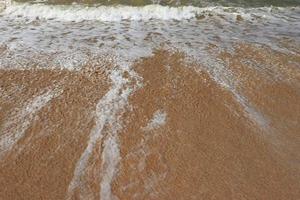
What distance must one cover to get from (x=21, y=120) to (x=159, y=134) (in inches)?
85.3

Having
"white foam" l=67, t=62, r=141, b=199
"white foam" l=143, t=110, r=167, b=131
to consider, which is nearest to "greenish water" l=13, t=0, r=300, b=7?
"white foam" l=67, t=62, r=141, b=199

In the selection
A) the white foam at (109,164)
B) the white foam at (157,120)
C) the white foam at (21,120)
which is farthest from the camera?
the white foam at (157,120)

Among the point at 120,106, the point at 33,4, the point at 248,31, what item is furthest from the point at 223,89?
the point at 33,4

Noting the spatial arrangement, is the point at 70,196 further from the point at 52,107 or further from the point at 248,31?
the point at 248,31

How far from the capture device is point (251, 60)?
9320 mm

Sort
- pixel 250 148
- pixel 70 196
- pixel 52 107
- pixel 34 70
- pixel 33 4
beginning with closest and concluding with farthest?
pixel 70 196
pixel 250 148
pixel 52 107
pixel 34 70
pixel 33 4

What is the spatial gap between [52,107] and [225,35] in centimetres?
469

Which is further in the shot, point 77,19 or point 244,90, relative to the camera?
point 77,19

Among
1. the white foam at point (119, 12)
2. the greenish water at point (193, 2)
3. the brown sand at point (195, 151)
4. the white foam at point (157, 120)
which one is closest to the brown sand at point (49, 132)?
the brown sand at point (195, 151)

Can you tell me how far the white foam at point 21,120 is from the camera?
7.07 meters

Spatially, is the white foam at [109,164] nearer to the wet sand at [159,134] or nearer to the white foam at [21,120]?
the wet sand at [159,134]

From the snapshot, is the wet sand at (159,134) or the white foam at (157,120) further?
the white foam at (157,120)

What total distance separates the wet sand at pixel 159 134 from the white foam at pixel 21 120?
0.02 metres

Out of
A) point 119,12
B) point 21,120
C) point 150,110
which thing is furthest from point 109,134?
point 119,12
